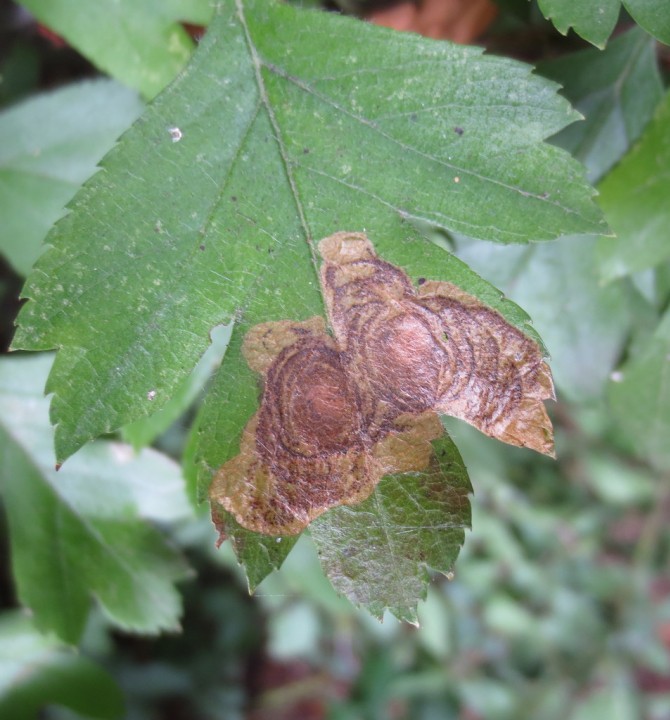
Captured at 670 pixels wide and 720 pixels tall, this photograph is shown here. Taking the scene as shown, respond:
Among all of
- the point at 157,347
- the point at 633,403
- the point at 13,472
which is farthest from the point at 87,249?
the point at 633,403

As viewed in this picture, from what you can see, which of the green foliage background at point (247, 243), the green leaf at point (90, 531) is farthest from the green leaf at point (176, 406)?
the green leaf at point (90, 531)

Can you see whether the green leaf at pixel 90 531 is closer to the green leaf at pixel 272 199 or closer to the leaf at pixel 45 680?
the leaf at pixel 45 680

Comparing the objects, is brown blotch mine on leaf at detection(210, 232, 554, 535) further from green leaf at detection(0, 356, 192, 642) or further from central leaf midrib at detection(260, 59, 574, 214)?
green leaf at detection(0, 356, 192, 642)

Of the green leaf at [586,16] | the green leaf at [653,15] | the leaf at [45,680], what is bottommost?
the leaf at [45,680]

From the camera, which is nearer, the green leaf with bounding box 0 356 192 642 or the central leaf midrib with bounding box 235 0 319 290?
the central leaf midrib with bounding box 235 0 319 290

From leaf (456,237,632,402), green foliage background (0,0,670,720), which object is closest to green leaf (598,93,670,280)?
green foliage background (0,0,670,720)

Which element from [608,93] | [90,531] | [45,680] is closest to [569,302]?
[608,93]
